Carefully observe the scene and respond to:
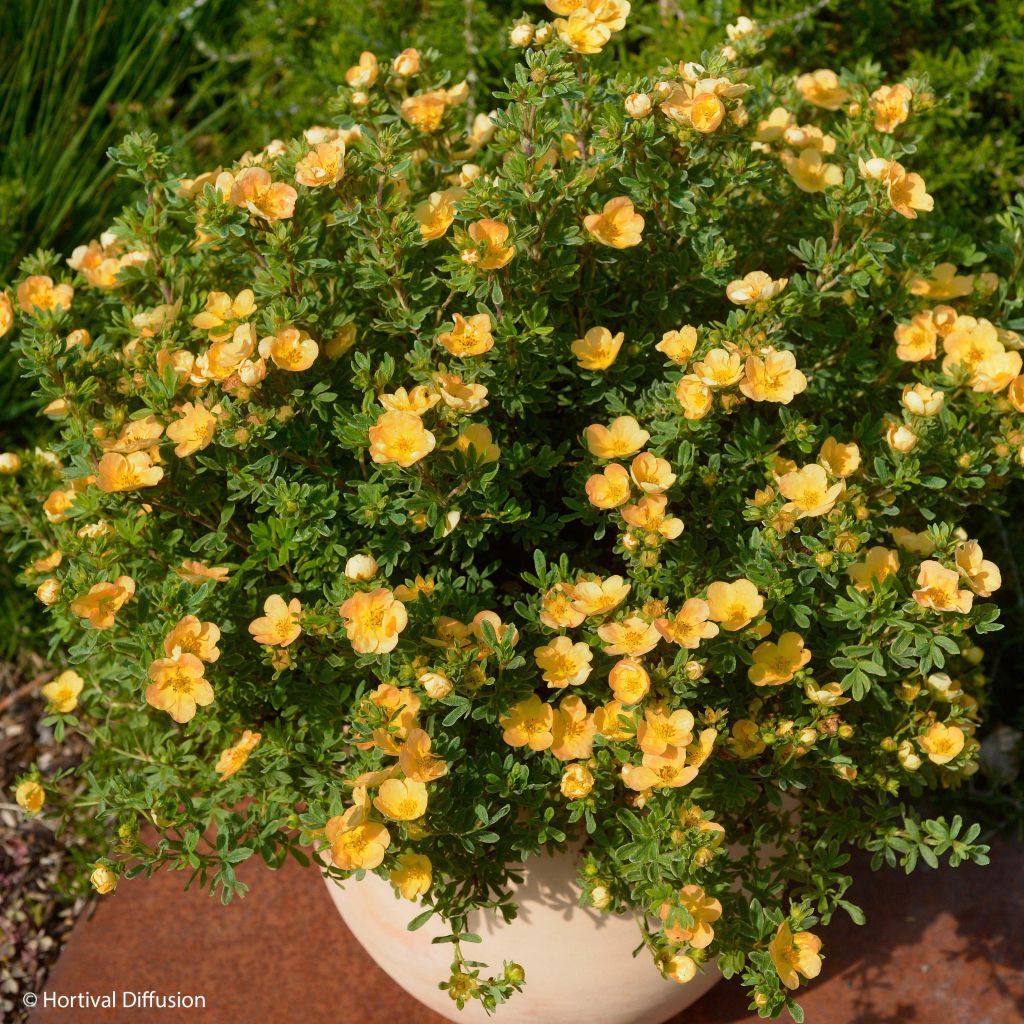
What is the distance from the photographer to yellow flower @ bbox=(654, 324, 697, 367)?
1743mm

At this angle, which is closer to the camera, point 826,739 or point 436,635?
point 436,635

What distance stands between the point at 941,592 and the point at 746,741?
1.16ft

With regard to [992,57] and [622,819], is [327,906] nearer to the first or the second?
[622,819]

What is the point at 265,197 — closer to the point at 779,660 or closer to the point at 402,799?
the point at 402,799

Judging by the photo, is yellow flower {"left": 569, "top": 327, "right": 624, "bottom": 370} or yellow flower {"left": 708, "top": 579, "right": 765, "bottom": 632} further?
yellow flower {"left": 569, "top": 327, "right": 624, "bottom": 370}

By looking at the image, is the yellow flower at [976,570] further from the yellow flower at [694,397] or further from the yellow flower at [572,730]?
the yellow flower at [572,730]

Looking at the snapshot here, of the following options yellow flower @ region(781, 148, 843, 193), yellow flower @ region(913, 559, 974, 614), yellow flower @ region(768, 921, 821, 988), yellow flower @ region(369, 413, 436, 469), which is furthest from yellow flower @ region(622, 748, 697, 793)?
yellow flower @ region(781, 148, 843, 193)

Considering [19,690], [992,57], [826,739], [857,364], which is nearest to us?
[826,739]

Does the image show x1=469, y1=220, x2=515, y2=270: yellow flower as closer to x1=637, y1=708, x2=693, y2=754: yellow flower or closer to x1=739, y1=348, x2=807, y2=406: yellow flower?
x1=739, y1=348, x2=807, y2=406: yellow flower

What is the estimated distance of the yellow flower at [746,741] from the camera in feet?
5.71

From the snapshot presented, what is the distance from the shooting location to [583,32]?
1.84 m

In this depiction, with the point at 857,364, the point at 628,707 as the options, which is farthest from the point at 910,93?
the point at 628,707

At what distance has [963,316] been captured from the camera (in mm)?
1950

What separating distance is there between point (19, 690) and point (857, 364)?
7.26ft
